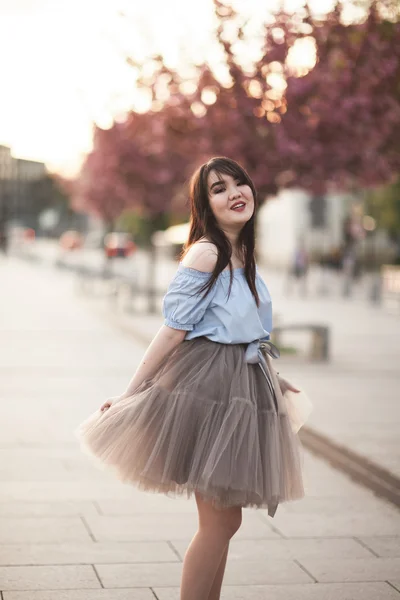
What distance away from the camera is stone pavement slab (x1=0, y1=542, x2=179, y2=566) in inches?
228

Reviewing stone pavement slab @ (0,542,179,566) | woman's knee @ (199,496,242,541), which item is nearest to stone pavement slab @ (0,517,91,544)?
stone pavement slab @ (0,542,179,566)

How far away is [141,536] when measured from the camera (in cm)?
633

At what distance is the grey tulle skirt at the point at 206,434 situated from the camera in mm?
4191

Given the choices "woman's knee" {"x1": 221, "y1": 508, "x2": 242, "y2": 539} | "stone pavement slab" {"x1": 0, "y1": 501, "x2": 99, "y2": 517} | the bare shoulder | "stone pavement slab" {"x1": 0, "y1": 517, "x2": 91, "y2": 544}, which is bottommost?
"stone pavement slab" {"x1": 0, "y1": 501, "x2": 99, "y2": 517}

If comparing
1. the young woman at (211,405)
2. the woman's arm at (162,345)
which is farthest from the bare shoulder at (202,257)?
the woman's arm at (162,345)

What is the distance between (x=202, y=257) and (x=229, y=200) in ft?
0.84

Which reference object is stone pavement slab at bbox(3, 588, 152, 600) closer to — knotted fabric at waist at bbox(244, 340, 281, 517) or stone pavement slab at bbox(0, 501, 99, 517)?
knotted fabric at waist at bbox(244, 340, 281, 517)

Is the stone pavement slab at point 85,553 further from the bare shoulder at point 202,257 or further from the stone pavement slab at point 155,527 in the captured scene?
the bare shoulder at point 202,257

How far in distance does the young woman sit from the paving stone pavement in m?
1.06

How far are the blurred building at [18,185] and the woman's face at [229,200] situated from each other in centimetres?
16356

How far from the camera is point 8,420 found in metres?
10.3

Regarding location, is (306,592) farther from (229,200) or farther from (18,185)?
(18,185)

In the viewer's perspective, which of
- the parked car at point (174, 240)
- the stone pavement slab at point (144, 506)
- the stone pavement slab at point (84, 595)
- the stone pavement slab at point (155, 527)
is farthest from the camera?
the parked car at point (174, 240)

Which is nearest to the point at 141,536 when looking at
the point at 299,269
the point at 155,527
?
the point at 155,527
